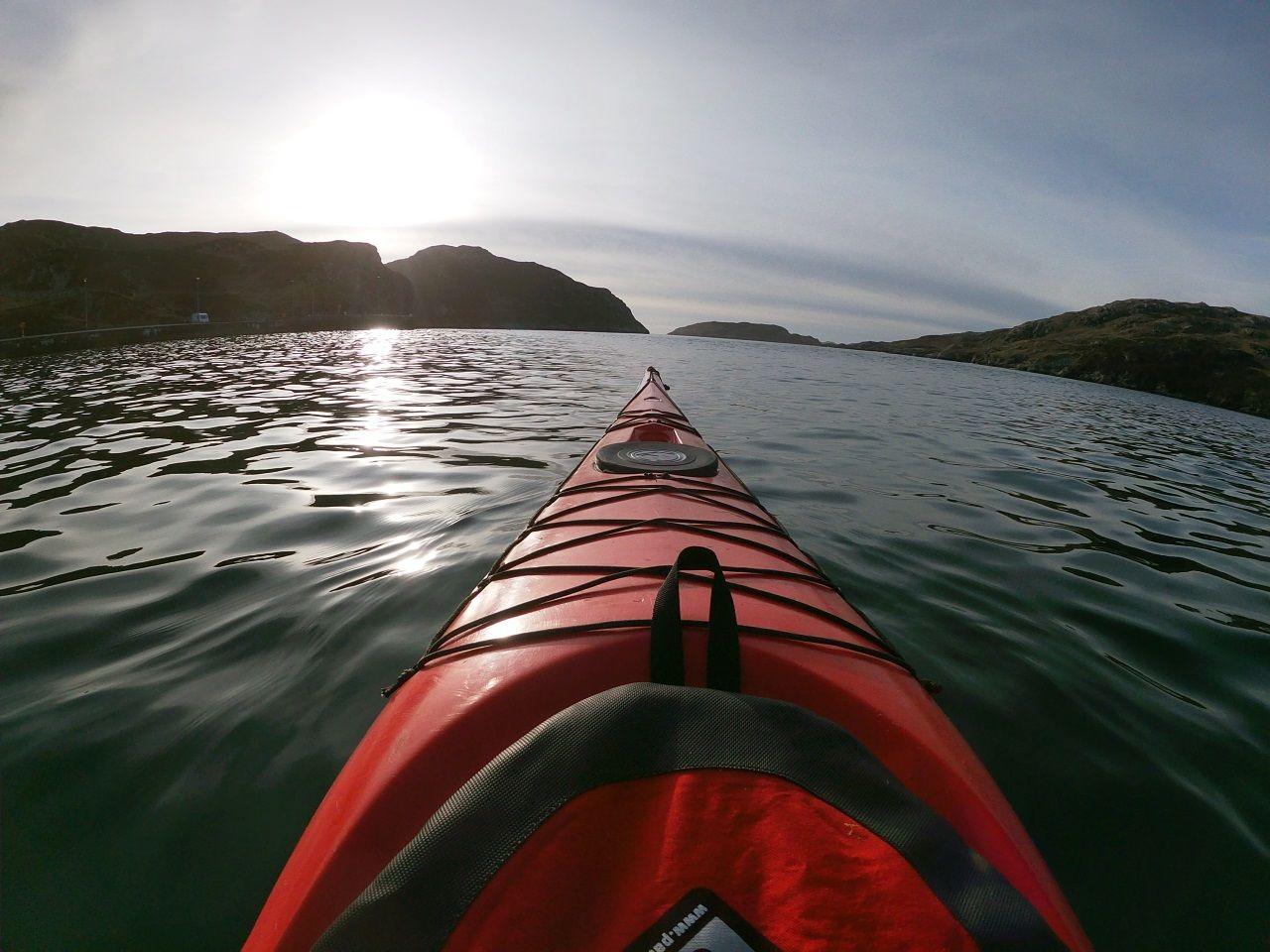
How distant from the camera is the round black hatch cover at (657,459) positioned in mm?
4121

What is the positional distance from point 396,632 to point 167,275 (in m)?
100

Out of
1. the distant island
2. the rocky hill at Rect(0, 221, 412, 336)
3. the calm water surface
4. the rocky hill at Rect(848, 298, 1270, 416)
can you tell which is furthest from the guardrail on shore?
the rocky hill at Rect(848, 298, 1270, 416)

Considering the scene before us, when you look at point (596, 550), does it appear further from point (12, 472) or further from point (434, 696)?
point (12, 472)

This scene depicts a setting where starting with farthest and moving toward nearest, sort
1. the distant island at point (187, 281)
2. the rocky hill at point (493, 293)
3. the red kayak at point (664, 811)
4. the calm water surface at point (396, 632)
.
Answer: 1. the rocky hill at point (493, 293)
2. the distant island at point (187, 281)
3. the calm water surface at point (396, 632)
4. the red kayak at point (664, 811)

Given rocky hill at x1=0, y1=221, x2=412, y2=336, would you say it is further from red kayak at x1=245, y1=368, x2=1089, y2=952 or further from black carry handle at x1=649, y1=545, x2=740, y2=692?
black carry handle at x1=649, y1=545, x2=740, y2=692

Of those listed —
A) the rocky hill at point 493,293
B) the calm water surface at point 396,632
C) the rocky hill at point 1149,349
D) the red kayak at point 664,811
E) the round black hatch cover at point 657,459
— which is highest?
the rocky hill at point 493,293

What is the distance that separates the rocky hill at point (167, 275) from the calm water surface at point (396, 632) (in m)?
67.2

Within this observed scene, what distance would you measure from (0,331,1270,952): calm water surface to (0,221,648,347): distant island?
4419 cm

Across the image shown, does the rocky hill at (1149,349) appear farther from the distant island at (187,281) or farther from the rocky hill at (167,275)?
the rocky hill at (167,275)

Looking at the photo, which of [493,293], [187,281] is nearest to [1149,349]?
A: [187,281]

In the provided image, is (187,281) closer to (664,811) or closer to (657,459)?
(657,459)

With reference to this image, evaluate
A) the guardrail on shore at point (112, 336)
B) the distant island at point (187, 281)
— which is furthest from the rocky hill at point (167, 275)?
the guardrail on shore at point (112, 336)

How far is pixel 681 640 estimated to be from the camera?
1.60 metres

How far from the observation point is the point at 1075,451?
11.2 metres
